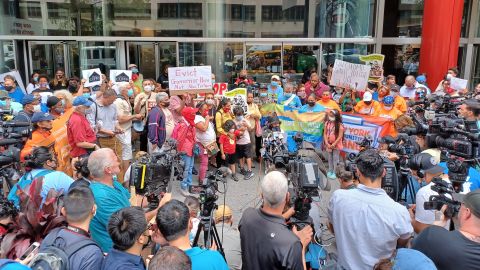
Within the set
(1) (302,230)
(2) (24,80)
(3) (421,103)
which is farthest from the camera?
(2) (24,80)

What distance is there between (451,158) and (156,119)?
498cm

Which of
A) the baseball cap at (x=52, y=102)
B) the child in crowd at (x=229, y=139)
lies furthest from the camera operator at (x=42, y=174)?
the child in crowd at (x=229, y=139)

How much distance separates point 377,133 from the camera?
8422 millimetres

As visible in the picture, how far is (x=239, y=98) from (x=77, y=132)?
385 centimetres

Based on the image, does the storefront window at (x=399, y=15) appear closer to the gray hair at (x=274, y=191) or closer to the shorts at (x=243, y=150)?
the shorts at (x=243, y=150)

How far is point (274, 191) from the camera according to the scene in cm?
332

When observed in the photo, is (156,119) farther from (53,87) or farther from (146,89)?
(53,87)

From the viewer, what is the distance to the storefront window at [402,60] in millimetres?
15594

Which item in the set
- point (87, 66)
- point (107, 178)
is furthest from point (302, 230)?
point (87, 66)

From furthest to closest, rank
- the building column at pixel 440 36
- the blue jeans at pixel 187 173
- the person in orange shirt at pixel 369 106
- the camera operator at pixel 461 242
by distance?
the building column at pixel 440 36 < the person in orange shirt at pixel 369 106 < the blue jeans at pixel 187 173 < the camera operator at pixel 461 242

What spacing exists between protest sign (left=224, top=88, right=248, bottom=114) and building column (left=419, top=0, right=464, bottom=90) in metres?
7.39

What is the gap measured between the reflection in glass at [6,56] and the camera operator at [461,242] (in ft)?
46.5

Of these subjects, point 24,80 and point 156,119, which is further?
point 24,80

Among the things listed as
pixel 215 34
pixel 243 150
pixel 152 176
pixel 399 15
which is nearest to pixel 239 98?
pixel 243 150
